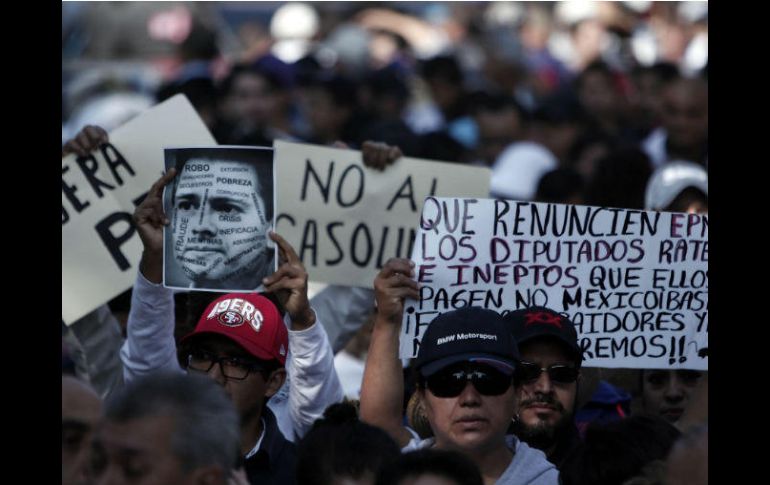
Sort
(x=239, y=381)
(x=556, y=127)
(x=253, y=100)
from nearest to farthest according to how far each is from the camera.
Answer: (x=239, y=381) → (x=253, y=100) → (x=556, y=127)

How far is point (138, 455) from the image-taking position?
4.17 metres

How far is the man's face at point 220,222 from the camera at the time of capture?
20.2 feet

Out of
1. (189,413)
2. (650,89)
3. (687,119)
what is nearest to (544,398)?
(189,413)

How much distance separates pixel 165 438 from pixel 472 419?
122 cm

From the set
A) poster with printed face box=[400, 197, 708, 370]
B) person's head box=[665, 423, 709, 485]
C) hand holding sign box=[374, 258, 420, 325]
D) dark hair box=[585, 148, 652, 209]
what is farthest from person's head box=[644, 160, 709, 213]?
person's head box=[665, 423, 709, 485]

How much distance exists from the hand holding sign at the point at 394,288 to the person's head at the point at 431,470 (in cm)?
129

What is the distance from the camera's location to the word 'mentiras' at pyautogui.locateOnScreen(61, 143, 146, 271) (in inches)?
280

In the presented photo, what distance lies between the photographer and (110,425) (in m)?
Answer: 4.25

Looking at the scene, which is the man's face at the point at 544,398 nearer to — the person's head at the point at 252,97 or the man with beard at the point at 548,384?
the man with beard at the point at 548,384

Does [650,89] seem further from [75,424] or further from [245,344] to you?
[75,424]

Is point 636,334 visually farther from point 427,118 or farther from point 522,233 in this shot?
point 427,118

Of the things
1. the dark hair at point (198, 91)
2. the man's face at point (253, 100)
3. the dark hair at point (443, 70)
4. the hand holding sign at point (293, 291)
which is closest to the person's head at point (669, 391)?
the hand holding sign at point (293, 291)
